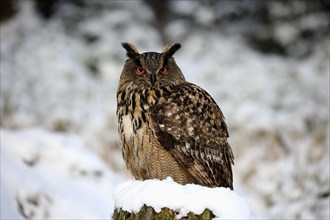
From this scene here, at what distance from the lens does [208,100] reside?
3.90 meters

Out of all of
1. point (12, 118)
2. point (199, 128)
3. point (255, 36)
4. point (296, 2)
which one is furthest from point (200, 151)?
point (296, 2)

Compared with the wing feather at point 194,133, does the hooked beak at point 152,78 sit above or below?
above

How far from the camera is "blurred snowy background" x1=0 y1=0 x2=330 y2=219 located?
17.7ft

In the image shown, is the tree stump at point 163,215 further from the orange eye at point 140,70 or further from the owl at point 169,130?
the orange eye at point 140,70

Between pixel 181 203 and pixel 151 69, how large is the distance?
3.96 feet

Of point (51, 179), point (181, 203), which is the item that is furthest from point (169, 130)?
point (51, 179)

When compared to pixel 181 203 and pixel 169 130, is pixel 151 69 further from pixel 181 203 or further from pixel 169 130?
pixel 181 203

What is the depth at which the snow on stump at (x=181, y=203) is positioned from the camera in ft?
9.70

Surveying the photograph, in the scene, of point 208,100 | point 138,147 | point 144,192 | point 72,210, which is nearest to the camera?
point 144,192

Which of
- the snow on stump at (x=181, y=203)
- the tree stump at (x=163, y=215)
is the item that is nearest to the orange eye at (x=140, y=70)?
the snow on stump at (x=181, y=203)

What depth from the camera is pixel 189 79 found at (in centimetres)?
786

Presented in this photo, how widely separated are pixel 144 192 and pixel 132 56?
4.45 ft

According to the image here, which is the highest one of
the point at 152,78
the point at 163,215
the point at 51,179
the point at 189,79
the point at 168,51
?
the point at 189,79

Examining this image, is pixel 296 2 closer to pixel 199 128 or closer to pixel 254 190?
pixel 254 190
